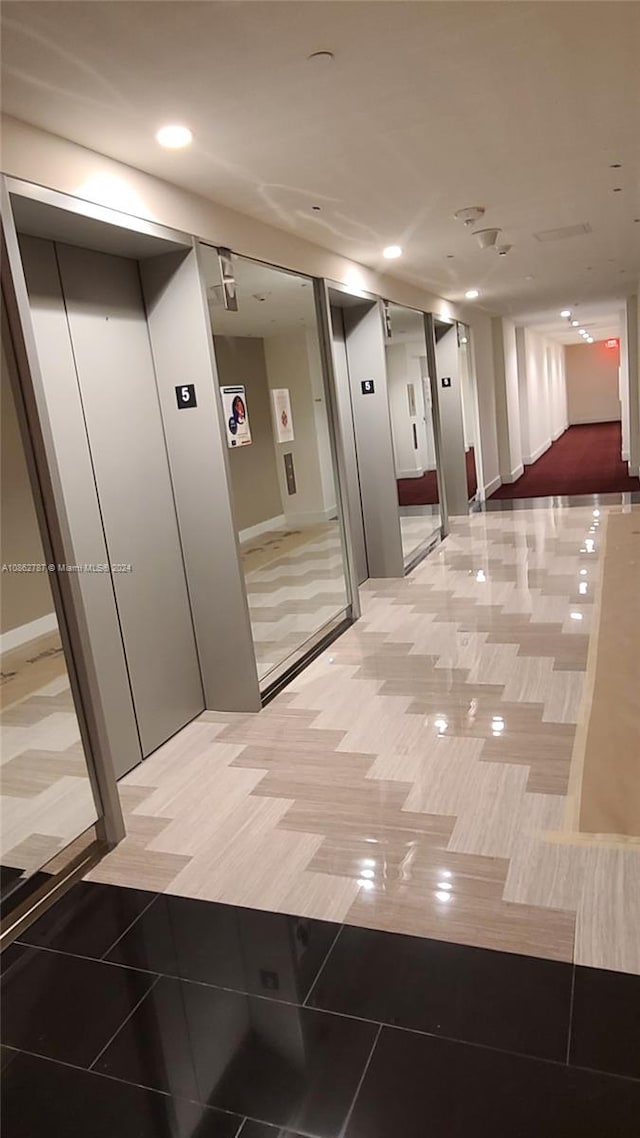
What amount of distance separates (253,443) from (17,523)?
2341 millimetres

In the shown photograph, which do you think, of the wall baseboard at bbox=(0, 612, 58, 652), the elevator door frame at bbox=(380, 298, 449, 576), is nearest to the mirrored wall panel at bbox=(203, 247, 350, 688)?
the wall baseboard at bbox=(0, 612, 58, 652)

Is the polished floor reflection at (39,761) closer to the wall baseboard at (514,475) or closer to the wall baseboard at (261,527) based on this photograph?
the wall baseboard at (261,527)

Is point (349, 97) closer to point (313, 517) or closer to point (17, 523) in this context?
point (17, 523)

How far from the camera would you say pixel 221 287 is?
4.43 meters

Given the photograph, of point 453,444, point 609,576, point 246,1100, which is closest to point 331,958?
point 246,1100

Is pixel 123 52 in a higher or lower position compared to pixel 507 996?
higher

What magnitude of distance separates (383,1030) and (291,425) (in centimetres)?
444

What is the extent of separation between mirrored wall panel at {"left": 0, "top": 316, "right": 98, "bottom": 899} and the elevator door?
624mm

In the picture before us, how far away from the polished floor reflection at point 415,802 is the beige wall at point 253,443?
1248mm

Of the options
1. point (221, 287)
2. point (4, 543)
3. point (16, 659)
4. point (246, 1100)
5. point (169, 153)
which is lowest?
point (246, 1100)

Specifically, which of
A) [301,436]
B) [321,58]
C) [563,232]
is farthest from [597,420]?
[321,58]

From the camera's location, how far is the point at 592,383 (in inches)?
1040

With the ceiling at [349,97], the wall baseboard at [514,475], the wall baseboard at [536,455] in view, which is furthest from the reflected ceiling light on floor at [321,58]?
the wall baseboard at [536,455]

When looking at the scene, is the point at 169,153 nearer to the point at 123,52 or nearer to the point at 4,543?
the point at 123,52
